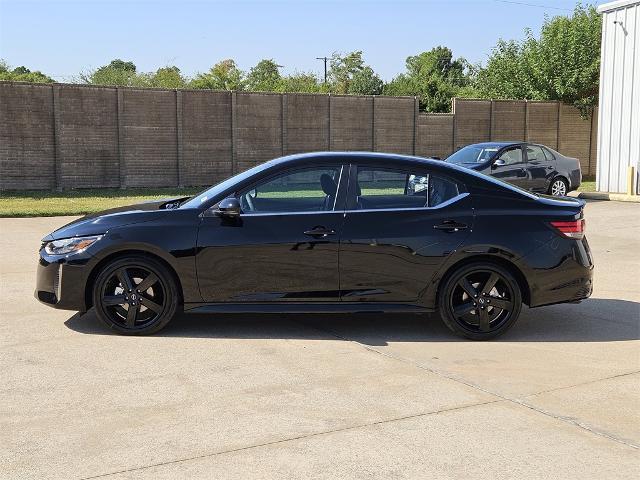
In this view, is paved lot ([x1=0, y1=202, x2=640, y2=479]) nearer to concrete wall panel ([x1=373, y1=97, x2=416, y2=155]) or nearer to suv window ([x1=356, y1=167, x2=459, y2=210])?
suv window ([x1=356, y1=167, x2=459, y2=210])

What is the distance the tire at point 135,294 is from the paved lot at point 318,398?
0.50ft

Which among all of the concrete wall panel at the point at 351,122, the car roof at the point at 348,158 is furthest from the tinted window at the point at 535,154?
the car roof at the point at 348,158

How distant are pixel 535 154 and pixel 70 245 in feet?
47.7

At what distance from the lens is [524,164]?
60.4 feet

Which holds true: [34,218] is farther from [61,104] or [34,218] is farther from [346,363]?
[346,363]

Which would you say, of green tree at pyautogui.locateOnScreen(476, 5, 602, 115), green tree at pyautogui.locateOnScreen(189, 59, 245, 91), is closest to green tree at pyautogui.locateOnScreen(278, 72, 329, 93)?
green tree at pyautogui.locateOnScreen(189, 59, 245, 91)

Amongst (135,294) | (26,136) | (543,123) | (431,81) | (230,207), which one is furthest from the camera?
(431,81)

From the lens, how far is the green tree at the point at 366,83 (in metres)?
82.5

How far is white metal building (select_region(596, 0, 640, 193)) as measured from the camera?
798 inches

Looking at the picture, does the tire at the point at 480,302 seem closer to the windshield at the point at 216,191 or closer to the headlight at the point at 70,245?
the windshield at the point at 216,191

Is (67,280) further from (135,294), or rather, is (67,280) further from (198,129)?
(198,129)

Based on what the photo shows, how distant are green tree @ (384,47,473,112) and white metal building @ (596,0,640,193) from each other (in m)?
10.3

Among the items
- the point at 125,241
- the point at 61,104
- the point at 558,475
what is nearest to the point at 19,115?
the point at 61,104

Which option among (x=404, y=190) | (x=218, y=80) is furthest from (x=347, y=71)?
(x=404, y=190)
